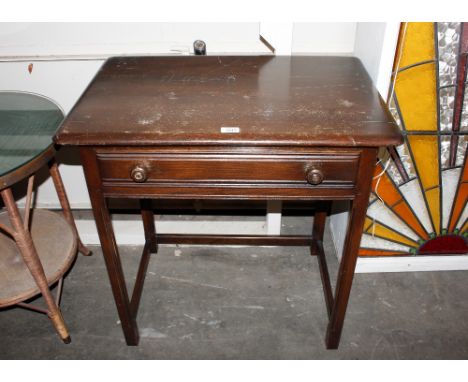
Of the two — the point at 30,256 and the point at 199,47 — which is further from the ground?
the point at 199,47

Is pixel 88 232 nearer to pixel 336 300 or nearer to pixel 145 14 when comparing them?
pixel 145 14

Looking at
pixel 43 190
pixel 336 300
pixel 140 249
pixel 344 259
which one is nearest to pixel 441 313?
pixel 336 300

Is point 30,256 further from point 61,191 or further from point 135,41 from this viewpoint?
point 135,41

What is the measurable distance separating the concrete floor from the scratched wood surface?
1.02 meters

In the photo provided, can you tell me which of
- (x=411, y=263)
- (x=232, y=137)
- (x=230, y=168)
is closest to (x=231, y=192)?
(x=230, y=168)

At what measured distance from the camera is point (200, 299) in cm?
207

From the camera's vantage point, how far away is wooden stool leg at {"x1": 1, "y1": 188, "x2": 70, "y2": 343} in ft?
4.96

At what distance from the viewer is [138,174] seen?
4.30ft

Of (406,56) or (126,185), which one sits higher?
(406,56)

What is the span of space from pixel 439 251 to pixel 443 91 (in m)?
0.84

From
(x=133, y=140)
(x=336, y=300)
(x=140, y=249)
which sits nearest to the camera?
(x=133, y=140)

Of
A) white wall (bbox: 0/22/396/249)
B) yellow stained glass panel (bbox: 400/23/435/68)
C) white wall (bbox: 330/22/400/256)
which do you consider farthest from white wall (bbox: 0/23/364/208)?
yellow stained glass panel (bbox: 400/23/435/68)

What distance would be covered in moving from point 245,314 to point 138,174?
98cm

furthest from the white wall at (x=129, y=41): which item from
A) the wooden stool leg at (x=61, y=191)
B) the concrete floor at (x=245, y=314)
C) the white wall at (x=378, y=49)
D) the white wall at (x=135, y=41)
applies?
the concrete floor at (x=245, y=314)
